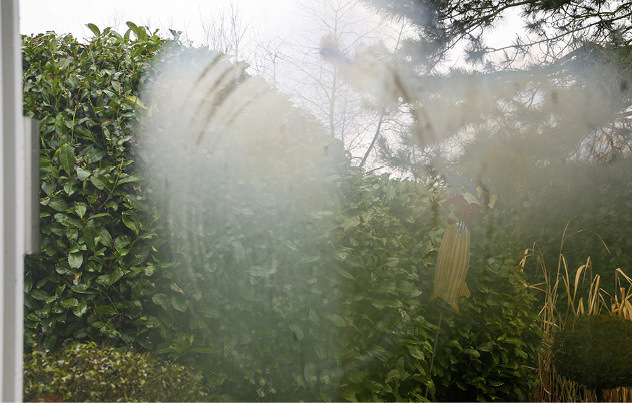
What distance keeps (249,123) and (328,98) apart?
1.20 metres

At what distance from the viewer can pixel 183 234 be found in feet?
4.05

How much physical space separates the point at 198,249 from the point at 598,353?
1.80m

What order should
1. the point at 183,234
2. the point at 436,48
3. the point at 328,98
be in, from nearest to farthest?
1. the point at 183,234
2. the point at 328,98
3. the point at 436,48

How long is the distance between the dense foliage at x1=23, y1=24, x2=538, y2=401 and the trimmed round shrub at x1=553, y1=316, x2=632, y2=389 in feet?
3.37

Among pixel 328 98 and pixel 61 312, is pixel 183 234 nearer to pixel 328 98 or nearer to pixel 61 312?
pixel 61 312

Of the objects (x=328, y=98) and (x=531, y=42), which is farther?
(x=531, y=42)

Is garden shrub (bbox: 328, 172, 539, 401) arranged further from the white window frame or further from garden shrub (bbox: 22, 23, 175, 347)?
the white window frame

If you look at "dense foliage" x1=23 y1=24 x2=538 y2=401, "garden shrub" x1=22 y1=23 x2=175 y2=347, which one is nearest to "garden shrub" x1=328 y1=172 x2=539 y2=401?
"dense foliage" x1=23 y1=24 x2=538 y2=401

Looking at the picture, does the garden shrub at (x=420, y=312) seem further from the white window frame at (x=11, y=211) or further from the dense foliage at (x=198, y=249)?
the white window frame at (x=11, y=211)

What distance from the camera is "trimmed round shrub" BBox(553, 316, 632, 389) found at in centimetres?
188

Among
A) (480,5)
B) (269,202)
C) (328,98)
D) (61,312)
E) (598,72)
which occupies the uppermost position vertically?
(480,5)

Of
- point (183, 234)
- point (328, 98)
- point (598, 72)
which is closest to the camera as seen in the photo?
point (183, 234)

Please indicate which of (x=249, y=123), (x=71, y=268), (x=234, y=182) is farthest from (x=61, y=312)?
(x=249, y=123)

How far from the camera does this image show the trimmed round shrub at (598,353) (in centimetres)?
188
